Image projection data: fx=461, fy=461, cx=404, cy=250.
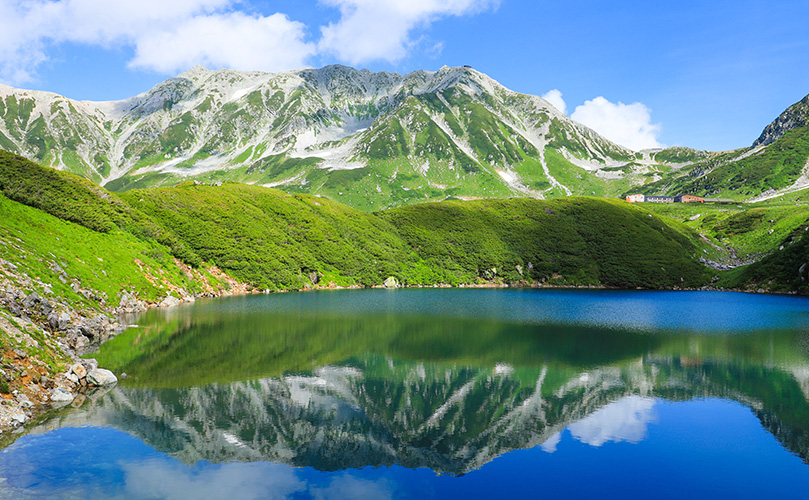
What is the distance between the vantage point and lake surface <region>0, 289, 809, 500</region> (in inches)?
690

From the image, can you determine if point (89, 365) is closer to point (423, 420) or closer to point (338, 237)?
point (423, 420)

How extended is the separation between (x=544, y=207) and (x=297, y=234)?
287ft

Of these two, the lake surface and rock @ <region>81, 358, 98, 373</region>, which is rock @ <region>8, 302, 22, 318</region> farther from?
the lake surface

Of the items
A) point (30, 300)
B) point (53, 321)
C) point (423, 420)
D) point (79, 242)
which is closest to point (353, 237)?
point (79, 242)

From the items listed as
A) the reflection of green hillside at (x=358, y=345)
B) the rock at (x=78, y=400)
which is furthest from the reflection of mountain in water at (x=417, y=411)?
the reflection of green hillside at (x=358, y=345)

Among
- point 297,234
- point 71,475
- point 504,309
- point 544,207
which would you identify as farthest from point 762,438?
point 544,207

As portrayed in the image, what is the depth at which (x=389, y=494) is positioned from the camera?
16672 mm

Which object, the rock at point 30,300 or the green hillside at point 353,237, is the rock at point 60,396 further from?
the green hillside at point 353,237

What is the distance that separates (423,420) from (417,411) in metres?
1.39

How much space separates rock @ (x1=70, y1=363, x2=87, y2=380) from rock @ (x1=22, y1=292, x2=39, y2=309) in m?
7.31

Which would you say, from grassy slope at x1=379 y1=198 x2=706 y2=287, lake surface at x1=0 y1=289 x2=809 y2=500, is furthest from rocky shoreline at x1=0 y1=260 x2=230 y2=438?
grassy slope at x1=379 y1=198 x2=706 y2=287

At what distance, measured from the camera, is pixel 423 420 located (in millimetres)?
23797

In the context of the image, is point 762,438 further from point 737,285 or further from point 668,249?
point 668,249

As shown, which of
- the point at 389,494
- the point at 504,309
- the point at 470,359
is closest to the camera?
the point at 389,494
